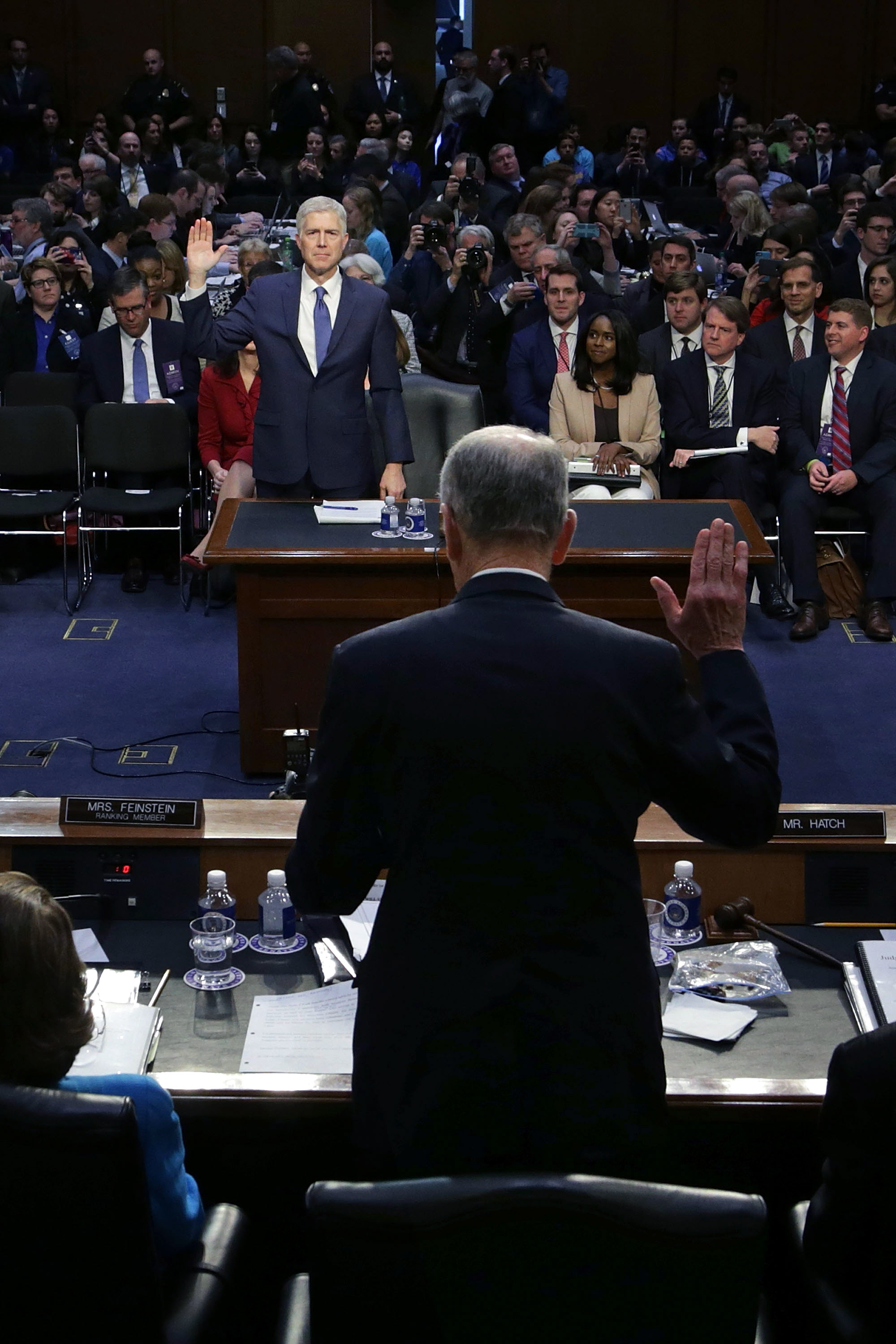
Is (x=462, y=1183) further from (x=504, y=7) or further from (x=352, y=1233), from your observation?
(x=504, y=7)

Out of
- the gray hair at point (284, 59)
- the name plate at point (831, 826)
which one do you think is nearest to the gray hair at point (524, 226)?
the name plate at point (831, 826)

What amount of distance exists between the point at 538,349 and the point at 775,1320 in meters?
4.64

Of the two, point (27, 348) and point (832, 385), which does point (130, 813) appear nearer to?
point (832, 385)

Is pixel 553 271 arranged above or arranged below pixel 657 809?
above

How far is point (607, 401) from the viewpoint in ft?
19.0

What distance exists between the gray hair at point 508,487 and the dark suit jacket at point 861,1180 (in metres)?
0.65

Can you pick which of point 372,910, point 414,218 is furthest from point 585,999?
point 414,218

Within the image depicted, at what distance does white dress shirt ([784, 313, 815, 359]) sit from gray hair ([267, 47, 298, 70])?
7.75 meters

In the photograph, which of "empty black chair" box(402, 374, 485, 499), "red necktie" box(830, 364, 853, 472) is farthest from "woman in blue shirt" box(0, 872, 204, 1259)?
"red necktie" box(830, 364, 853, 472)

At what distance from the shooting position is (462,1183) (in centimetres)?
128

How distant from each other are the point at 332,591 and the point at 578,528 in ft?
2.56

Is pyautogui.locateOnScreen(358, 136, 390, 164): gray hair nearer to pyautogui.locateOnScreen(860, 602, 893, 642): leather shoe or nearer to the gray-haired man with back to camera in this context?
pyautogui.locateOnScreen(860, 602, 893, 642): leather shoe

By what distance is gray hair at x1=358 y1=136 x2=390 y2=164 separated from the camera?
35.9 ft

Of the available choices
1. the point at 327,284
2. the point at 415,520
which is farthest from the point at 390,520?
the point at 327,284
